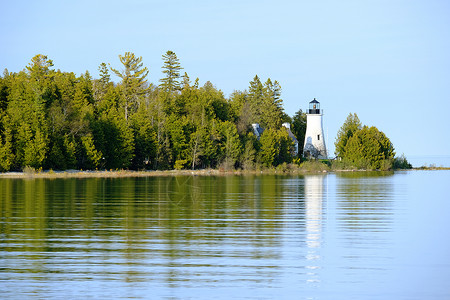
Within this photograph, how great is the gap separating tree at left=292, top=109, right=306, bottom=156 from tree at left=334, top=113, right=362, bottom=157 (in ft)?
34.9

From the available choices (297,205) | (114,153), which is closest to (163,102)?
(114,153)

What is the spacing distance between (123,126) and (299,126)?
49.8m

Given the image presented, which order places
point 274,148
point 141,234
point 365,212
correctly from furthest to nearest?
point 274,148 → point 365,212 → point 141,234

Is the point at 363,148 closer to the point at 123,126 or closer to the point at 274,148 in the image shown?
the point at 274,148

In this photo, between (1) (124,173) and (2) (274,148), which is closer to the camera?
(1) (124,173)

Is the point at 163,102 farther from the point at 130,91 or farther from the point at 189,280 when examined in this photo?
the point at 189,280

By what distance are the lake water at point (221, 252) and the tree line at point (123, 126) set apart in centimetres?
3735

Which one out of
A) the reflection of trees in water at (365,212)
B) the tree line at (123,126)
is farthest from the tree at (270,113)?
the reflection of trees in water at (365,212)

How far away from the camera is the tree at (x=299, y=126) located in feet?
380

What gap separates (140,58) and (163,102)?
1322 cm

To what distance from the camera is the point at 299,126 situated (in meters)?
118

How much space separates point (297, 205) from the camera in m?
31.7

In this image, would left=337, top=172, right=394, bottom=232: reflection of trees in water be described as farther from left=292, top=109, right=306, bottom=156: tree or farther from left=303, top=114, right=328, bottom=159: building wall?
left=292, top=109, right=306, bottom=156: tree

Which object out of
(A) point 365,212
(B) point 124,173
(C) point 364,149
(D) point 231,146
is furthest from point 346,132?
(A) point 365,212
